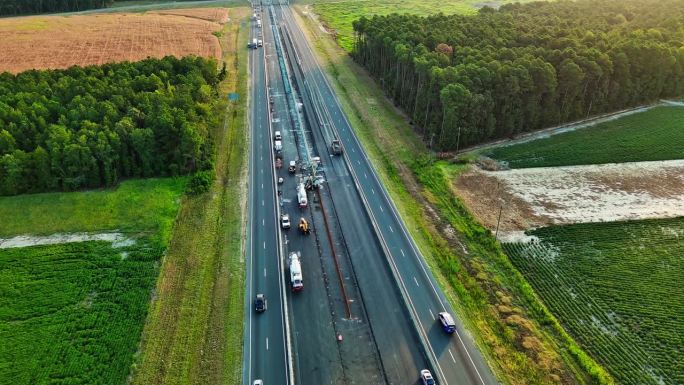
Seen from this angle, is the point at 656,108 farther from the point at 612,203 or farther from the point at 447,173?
the point at 447,173

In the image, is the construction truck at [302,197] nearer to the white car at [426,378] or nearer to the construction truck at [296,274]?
the construction truck at [296,274]

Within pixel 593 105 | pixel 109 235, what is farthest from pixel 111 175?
pixel 593 105

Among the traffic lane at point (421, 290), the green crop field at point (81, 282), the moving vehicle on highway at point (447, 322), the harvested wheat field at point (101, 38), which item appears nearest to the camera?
the traffic lane at point (421, 290)

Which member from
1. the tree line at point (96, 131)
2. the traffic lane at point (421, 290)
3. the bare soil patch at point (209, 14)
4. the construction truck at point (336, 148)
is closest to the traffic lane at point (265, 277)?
the tree line at point (96, 131)

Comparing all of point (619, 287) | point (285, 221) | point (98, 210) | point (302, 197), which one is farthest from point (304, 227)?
point (619, 287)

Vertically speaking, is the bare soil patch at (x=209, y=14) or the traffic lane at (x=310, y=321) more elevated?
the bare soil patch at (x=209, y=14)

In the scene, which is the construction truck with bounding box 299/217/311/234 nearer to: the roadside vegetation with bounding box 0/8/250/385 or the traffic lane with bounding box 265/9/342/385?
the traffic lane with bounding box 265/9/342/385

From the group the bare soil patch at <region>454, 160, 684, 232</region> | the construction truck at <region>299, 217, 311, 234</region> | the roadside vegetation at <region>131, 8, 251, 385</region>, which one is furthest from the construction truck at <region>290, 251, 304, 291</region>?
the bare soil patch at <region>454, 160, 684, 232</region>

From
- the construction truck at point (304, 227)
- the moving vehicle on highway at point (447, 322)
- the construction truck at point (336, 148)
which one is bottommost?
the moving vehicle on highway at point (447, 322)
